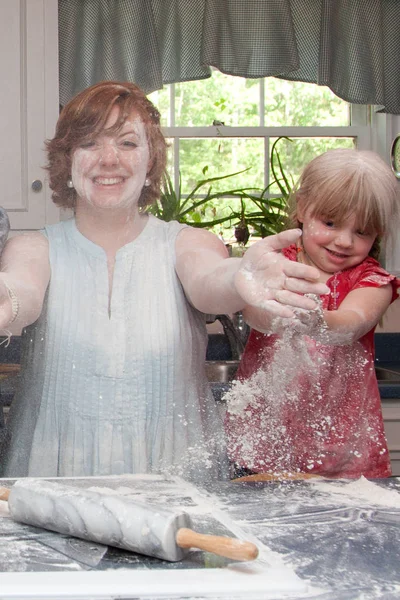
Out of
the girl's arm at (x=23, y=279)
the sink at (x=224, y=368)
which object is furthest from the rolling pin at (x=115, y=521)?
the sink at (x=224, y=368)

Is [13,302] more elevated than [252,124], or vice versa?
[252,124]

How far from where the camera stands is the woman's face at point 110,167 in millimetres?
1134

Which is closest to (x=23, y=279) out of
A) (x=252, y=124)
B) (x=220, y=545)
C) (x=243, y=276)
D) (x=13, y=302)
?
(x=13, y=302)

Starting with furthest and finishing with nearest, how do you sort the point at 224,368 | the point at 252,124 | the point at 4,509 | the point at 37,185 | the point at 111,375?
1. the point at 224,368
2. the point at 252,124
3. the point at 37,185
4. the point at 111,375
5. the point at 4,509

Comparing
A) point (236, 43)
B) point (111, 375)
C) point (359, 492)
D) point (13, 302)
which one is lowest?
point (359, 492)

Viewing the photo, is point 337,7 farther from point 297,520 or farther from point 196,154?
point 297,520

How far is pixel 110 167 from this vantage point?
1137 millimetres

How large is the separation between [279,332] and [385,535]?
1.30 ft

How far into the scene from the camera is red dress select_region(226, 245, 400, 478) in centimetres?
118

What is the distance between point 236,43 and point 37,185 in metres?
0.49

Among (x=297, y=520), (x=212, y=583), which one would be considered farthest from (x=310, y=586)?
(x=297, y=520)

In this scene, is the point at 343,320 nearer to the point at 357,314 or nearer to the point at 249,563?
the point at 357,314

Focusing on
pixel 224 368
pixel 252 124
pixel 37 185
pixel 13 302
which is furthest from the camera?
pixel 224 368

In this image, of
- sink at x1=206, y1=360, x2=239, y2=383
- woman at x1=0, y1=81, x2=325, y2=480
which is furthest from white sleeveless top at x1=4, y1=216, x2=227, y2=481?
sink at x1=206, y1=360, x2=239, y2=383
